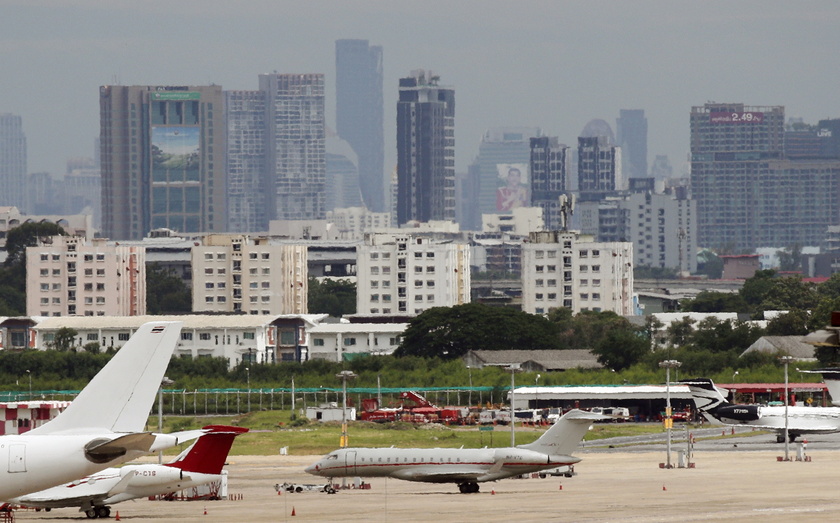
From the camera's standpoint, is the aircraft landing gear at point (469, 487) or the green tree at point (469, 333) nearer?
the aircraft landing gear at point (469, 487)

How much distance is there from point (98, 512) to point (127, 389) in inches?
726

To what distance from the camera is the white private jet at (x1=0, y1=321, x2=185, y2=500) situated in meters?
52.4

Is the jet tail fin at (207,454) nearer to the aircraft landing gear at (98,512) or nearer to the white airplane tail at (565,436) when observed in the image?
the aircraft landing gear at (98,512)

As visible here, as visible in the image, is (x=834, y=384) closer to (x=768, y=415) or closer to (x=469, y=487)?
(x=469, y=487)

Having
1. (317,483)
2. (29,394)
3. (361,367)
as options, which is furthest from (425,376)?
(317,483)

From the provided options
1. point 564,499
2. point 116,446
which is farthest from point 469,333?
point 116,446

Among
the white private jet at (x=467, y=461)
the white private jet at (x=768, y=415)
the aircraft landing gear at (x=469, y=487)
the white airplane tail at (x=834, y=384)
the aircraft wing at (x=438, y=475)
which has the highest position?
the white airplane tail at (x=834, y=384)

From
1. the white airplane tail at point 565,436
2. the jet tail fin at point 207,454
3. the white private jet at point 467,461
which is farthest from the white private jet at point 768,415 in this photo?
the jet tail fin at point 207,454

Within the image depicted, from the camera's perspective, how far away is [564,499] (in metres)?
76.4

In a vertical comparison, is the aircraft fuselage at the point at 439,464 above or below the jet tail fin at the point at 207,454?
below

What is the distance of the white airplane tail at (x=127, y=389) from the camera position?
52.6m

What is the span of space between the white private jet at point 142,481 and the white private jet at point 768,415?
2253 inches

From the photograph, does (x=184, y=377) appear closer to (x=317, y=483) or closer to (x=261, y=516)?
(x=317, y=483)

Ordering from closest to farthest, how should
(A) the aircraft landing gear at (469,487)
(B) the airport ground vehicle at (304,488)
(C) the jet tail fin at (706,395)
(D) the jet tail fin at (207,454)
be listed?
1. (D) the jet tail fin at (207,454)
2. (A) the aircraft landing gear at (469,487)
3. (B) the airport ground vehicle at (304,488)
4. (C) the jet tail fin at (706,395)
